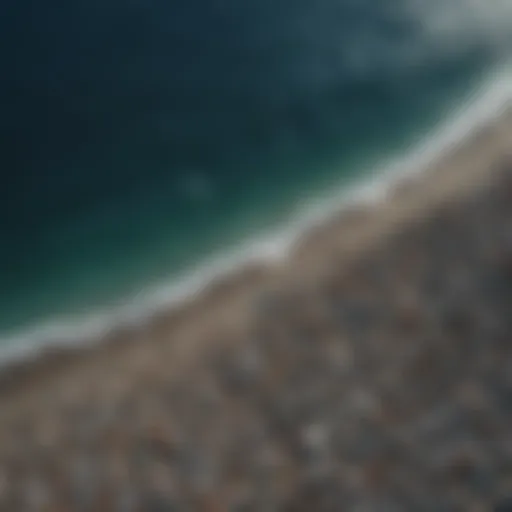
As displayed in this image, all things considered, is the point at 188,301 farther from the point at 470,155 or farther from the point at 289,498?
the point at 470,155

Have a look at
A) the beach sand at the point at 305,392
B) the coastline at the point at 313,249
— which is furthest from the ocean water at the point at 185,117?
the beach sand at the point at 305,392

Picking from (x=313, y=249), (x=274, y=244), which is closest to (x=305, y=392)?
(x=313, y=249)

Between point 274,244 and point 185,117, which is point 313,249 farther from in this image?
point 185,117

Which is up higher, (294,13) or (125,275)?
(294,13)

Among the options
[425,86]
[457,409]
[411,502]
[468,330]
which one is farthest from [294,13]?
[411,502]

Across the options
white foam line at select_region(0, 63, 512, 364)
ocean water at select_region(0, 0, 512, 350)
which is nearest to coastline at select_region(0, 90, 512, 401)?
white foam line at select_region(0, 63, 512, 364)

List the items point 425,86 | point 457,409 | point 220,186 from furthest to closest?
point 425,86 < point 220,186 < point 457,409

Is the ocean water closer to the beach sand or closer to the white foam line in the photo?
the white foam line
